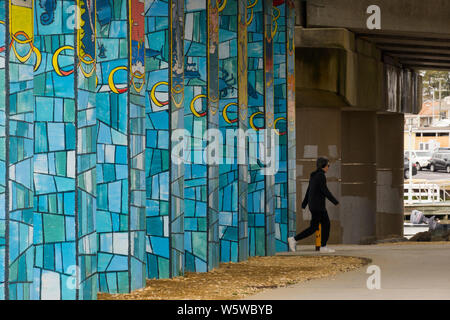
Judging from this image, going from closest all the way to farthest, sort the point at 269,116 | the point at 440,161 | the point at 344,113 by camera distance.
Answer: the point at 269,116, the point at 344,113, the point at 440,161

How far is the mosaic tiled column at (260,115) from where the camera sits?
17.2 metres

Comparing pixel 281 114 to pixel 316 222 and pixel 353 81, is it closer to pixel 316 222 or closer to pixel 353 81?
pixel 316 222

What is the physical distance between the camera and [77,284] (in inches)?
393

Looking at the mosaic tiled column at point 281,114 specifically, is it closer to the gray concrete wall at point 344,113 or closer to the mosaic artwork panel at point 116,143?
the mosaic artwork panel at point 116,143

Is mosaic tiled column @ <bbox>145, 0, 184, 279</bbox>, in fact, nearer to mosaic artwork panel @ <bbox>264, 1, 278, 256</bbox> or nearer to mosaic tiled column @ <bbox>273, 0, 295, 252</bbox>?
mosaic artwork panel @ <bbox>264, 1, 278, 256</bbox>

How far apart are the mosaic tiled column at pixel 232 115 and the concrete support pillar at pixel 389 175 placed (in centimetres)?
1806

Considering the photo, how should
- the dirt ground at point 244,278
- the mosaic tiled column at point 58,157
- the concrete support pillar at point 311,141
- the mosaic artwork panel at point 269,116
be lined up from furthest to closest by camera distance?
the concrete support pillar at point 311,141, the mosaic artwork panel at point 269,116, the dirt ground at point 244,278, the mosaic tiled column at point 58,157

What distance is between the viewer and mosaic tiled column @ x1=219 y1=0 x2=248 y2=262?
15.8 metres

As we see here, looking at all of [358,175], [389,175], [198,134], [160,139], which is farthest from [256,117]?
[389,175]

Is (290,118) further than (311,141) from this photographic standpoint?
No

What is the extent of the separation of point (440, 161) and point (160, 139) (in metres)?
75.2

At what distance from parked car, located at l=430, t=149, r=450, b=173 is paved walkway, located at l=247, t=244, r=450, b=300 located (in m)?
69.1

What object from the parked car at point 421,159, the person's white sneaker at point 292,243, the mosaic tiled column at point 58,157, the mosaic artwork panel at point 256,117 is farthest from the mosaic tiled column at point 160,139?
the parked car at point 421,159

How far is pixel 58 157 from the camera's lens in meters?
9.89
